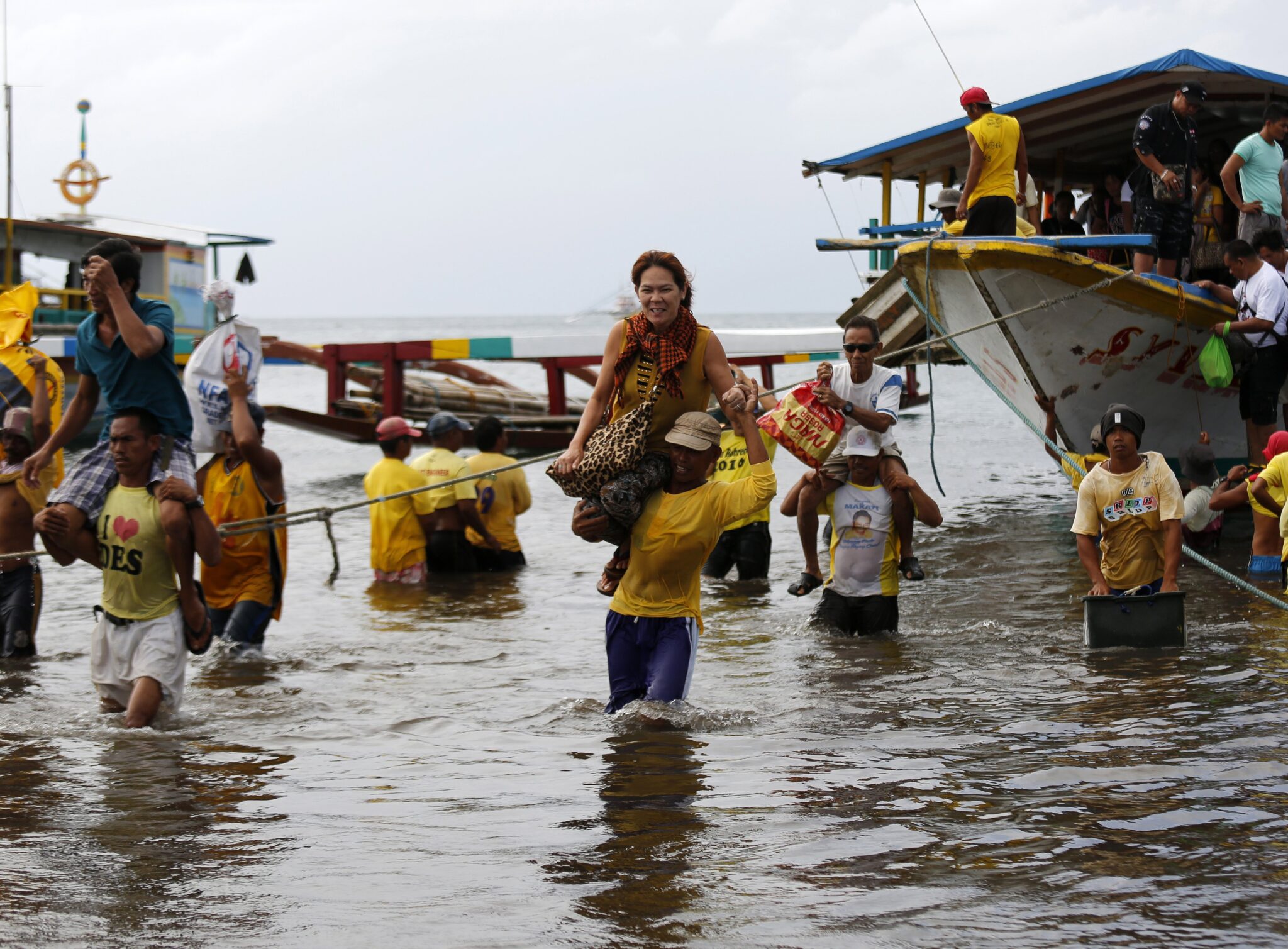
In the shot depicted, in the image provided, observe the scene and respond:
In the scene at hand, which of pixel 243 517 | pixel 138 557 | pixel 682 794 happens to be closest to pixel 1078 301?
pixel 243 517

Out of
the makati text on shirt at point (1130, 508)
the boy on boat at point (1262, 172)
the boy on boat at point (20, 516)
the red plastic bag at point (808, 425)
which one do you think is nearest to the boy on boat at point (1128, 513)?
the makati text on shirt at point (1130, 508)

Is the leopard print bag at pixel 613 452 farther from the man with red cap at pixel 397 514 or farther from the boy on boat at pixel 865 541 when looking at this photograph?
the man with red cap at pixel 397 514

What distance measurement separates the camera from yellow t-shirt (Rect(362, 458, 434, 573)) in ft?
33.6

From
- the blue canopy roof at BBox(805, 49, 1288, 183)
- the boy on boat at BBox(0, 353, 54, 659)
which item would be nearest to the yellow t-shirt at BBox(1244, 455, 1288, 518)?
the blue canopy roof at BBox(805, 49, 1288, 183)

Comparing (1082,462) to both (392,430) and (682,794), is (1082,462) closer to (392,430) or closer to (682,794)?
(392,430)

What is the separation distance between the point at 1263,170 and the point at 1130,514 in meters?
5.08

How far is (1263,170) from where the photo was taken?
34.1ft

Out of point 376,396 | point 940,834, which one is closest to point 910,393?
point 376,396

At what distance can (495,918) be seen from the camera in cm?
339

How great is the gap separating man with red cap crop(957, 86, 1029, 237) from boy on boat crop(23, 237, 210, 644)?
256 inches

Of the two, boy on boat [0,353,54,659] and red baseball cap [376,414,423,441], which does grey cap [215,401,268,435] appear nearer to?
boy on boat [0,353,54,659]

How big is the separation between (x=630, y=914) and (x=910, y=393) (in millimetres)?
21600

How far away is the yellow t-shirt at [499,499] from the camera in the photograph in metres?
10.8

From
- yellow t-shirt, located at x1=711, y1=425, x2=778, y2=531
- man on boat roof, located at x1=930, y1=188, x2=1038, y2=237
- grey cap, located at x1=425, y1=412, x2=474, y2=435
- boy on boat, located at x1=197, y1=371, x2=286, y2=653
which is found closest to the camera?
boy on boat, located at x1=197, y1=371, x2=286, y2=653
